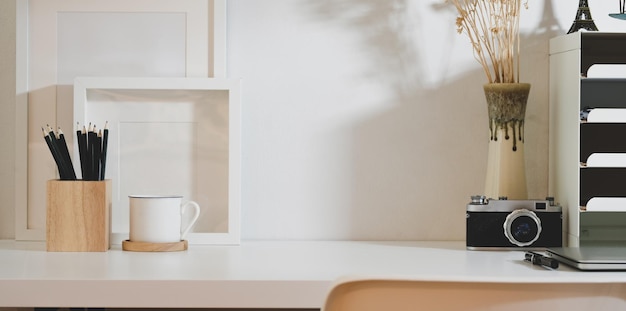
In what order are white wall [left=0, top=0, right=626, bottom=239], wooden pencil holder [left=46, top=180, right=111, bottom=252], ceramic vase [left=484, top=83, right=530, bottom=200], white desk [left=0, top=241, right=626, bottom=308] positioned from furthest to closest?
white wall [left=0, top=0, right=626, bottom=239] → ceramic vase [left=484, top=83, right=530, bottom=200] → wooden pencil holder [left=46, top=180, right=111, bottom=252] → white desk [left=0, top=241, right=626, bottom=308]

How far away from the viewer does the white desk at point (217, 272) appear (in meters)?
1.15

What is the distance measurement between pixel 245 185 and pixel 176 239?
0.22m

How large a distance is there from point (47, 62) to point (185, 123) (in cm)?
31

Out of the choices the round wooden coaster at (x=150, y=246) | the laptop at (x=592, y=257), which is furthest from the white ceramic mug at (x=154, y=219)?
the laptop at (x=592, y=257)

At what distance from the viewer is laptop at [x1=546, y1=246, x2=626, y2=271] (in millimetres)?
1239

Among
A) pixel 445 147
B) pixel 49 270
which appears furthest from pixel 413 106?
pixel 49 270

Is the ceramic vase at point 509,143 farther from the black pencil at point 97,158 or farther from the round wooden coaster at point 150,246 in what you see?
the black pencil at point 97,158

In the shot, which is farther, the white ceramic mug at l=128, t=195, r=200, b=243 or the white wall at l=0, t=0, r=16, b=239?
the white wall at l=0, t=0, r=16, b=239

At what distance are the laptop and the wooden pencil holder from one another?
0.81m

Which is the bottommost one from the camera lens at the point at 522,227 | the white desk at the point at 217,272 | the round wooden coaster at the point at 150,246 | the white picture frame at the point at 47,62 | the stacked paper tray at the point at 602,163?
the white desk at the point at 217,272

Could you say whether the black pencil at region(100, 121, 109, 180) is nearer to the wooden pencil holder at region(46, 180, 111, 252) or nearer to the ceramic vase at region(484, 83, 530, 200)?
the wooden pencil holder at region(46, 180, 111, 252)

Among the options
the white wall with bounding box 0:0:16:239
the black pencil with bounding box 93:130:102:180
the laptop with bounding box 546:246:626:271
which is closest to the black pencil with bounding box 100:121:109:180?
the black pencil with bounding box 93:130:102:180

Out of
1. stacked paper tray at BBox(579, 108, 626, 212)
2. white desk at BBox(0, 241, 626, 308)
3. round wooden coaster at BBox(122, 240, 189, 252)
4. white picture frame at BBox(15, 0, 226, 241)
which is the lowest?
white desk at BBox(0, 241, 626, 308)

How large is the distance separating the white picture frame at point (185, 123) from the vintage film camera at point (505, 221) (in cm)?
47
